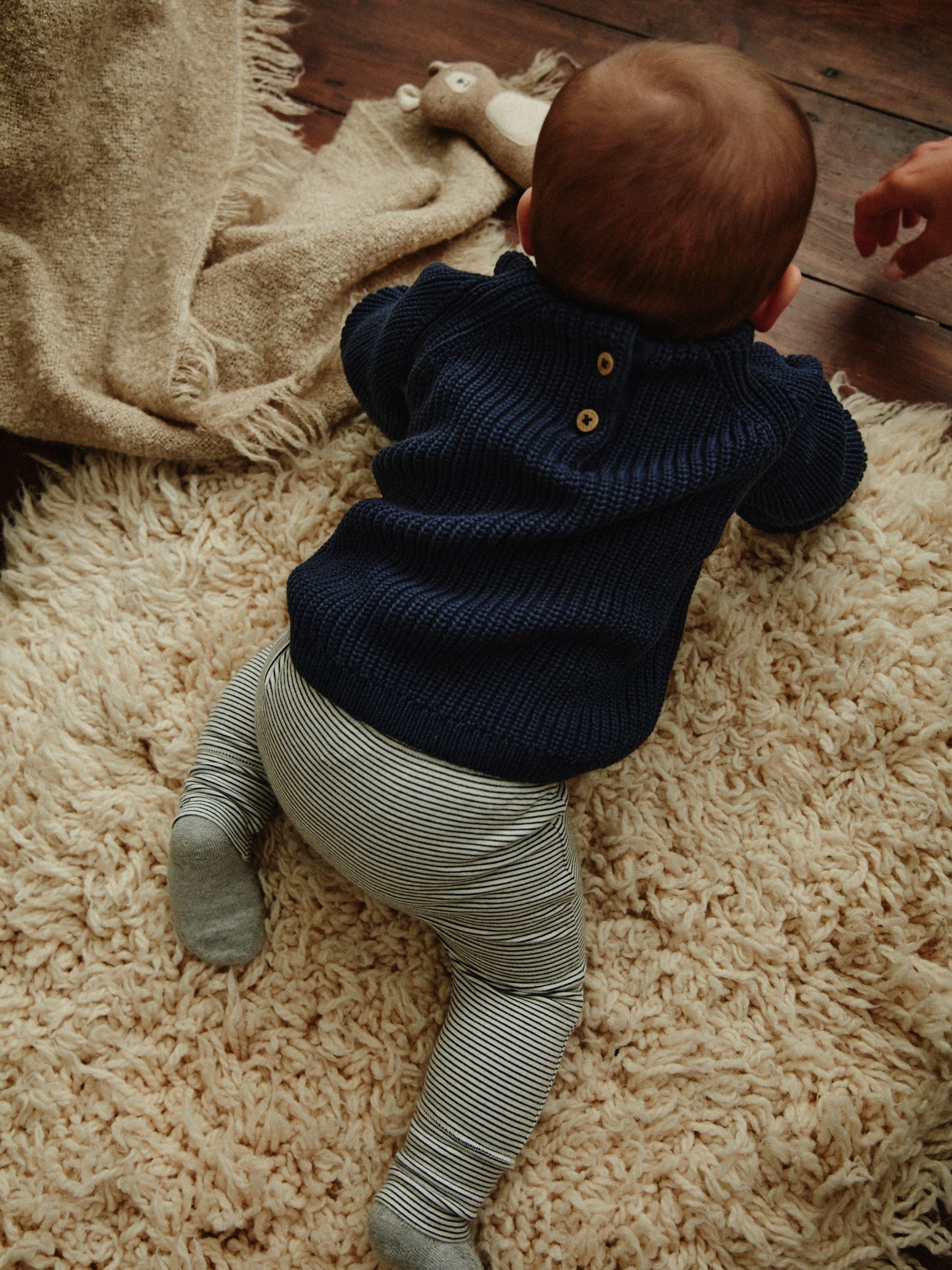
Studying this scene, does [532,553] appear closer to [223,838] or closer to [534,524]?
[534,524]

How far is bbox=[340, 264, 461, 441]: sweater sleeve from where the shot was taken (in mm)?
778

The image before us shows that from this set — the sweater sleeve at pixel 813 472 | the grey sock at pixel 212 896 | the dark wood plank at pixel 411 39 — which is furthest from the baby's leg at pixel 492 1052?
the dark wood plank at pixel 411 39

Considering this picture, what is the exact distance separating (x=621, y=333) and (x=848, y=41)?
0.72 metres

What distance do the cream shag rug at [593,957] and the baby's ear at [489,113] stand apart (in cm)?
41

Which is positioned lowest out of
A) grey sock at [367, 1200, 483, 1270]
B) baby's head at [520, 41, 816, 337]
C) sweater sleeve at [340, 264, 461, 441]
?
grey sock at [367, 1200, 483, 1270]

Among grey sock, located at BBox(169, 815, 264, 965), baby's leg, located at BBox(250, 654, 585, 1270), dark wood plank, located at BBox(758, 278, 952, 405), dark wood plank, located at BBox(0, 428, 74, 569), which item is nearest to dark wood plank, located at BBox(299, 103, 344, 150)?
dark wood plank, located at BBox(0, 428, 74, 569)

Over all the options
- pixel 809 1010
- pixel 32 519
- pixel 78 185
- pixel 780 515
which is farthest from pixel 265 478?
pixel 809 1010

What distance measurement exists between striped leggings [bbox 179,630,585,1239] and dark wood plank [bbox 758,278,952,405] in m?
0.56

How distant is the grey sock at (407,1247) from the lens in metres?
0.75

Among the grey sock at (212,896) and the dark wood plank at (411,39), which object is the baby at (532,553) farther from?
the dark wood plank at (411,39)

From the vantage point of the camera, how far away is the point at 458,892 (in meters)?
0.74

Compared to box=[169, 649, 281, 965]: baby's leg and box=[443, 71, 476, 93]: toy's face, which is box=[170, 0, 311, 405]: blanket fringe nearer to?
box=[443, 71, 476, 93]: toy's face

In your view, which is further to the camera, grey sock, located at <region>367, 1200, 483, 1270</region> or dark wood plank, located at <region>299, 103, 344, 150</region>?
dark wood plank, located at <region>299, 103, 344, 150</region>

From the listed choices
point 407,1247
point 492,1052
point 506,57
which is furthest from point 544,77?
point 407,1247
